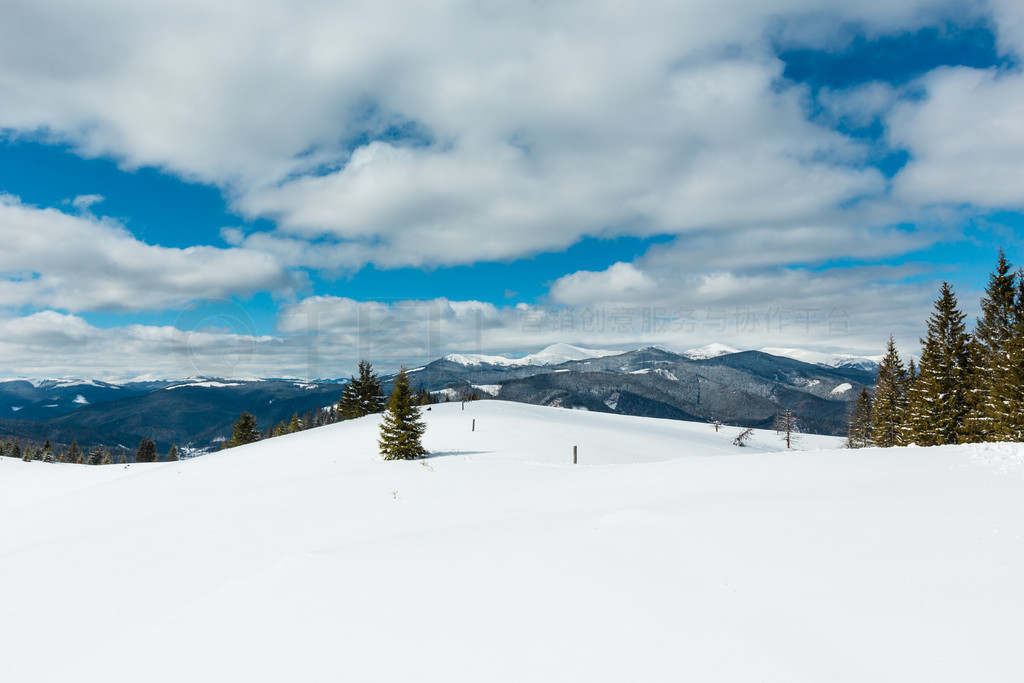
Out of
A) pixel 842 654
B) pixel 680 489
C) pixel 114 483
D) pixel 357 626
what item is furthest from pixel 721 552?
pixel 114 483

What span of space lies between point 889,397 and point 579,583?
5295 cm

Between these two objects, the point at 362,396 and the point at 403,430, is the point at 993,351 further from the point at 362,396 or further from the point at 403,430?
the point at 362,396

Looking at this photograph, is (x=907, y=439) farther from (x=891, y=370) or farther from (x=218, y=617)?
(x=218, y=617)

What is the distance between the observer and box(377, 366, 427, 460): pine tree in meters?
26.7

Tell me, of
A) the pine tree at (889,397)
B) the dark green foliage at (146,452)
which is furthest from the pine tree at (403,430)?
the dark green foliage at (146,452)

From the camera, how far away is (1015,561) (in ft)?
24.5

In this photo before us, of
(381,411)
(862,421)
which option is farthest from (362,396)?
(862,421)

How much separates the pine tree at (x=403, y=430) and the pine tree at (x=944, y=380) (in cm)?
3433

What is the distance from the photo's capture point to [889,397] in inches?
1828

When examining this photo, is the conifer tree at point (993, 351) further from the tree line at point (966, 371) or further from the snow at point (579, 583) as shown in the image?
the snow at point (579, 583)

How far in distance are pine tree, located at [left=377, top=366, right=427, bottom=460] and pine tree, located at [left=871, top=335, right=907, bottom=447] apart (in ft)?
145

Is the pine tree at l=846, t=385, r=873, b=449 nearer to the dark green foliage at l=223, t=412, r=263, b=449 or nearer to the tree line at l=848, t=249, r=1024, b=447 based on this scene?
the tree line at l=848, t=249, r=1024, b=447

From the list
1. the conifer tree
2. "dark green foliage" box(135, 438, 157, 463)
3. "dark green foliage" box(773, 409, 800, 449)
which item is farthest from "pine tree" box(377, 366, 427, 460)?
"dark green foliage" box(135, 438, 157, 463)

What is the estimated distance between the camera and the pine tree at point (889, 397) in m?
44.6
